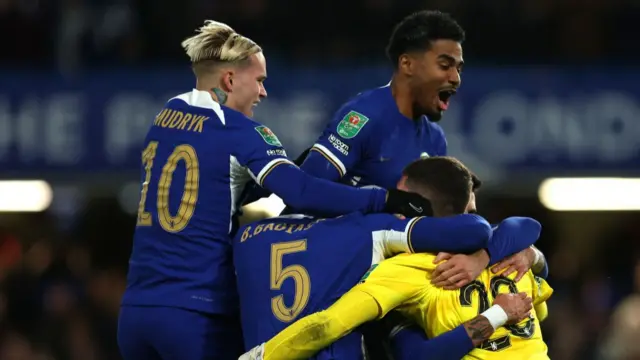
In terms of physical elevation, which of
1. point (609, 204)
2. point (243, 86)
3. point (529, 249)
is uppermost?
point (243, 86)

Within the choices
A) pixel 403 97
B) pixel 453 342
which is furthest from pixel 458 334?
pixel 403 97

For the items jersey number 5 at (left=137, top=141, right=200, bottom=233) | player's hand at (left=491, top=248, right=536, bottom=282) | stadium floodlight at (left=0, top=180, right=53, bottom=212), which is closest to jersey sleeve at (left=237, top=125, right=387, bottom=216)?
jersey number 5 at (left=137, top=141, right=200, bottom=233)

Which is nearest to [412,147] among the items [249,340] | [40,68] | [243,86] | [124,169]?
[243,86]

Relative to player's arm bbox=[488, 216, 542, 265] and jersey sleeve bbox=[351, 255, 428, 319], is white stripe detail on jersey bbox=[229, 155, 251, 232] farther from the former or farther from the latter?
player's arm bbox=[488, 216, 542, 265]

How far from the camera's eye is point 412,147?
5559 mm

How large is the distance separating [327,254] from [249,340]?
0.42m

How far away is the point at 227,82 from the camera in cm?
520

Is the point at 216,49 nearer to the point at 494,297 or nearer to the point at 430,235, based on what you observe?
the point at 430,235

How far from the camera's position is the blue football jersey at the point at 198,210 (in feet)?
16.3

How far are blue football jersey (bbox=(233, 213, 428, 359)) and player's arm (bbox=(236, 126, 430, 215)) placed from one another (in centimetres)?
5

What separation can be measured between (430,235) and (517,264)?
406 mm

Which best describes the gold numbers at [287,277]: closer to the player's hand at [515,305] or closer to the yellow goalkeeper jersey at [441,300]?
the yellow goalkeeper jersey at [441,300]

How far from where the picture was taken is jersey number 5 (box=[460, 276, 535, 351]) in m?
4.74

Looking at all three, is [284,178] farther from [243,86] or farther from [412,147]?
[412,147]
